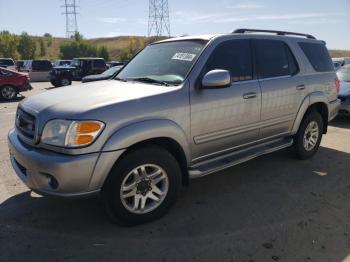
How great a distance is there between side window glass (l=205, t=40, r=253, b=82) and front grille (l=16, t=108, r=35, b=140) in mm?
1908

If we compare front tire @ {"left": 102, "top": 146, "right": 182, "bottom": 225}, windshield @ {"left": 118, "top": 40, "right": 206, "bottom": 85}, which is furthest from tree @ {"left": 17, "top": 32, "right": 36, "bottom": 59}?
front tire @ {"left": 102, "top": 146, "right": 182, "bottom": 225}

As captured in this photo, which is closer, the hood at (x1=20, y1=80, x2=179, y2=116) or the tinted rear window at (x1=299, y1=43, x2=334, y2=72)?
the hood at (x1=20, y1=80, x2=179, y2=116)

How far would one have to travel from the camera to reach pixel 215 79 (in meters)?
3.67

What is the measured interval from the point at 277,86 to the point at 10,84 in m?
13.1

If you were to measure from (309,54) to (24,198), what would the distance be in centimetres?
455

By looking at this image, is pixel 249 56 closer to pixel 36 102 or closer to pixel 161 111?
pixel 161 111

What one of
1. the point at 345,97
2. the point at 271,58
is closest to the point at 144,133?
the point at 271,58

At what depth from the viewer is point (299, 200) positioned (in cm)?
416

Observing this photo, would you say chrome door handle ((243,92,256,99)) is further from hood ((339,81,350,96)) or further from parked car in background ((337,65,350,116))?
hood ((339,81,350,96))

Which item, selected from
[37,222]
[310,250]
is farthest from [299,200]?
[37,222]

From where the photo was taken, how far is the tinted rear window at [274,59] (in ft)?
15.3

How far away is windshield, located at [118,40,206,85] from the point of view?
394 cm

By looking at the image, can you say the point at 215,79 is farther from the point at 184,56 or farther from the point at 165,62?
the point at 165,62

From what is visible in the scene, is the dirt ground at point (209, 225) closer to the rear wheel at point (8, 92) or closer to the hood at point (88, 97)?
the hood at point (88, 97)
